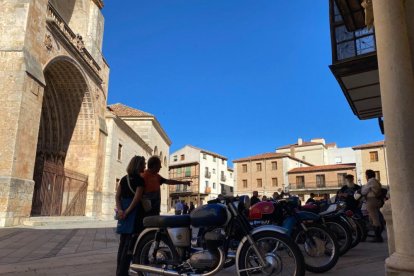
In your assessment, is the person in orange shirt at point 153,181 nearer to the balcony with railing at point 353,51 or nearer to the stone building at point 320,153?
the balcony with railing at point 353,51

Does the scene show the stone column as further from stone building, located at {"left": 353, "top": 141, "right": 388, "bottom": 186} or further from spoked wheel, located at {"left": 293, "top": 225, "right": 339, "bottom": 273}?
stone building, located at {"left": 353, "top": 141, "right": 388, "bottom": 186}

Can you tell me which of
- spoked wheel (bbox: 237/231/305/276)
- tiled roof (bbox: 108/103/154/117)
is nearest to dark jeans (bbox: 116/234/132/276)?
spoked wheel (bbox: 237/231/305/276)

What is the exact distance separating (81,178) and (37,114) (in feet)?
22.9

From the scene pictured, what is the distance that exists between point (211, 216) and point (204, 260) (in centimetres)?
43

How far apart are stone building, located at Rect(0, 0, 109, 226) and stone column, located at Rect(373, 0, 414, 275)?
37.1ft

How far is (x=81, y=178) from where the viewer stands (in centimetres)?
1944

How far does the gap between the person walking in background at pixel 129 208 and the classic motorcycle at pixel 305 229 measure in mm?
1547

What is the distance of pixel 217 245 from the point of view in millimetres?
3607

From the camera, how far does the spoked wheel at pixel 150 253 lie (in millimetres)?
3908

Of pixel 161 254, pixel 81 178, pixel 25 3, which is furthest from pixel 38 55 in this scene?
pixel 161 254

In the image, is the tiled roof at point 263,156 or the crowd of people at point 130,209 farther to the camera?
the tiled roof at point 263,156

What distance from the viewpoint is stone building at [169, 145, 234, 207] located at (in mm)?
60750

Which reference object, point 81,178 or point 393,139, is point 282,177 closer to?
point 81,178

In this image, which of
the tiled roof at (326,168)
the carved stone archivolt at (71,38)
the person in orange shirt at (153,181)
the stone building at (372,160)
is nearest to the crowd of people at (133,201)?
the person in orange shirt at (153,181)
